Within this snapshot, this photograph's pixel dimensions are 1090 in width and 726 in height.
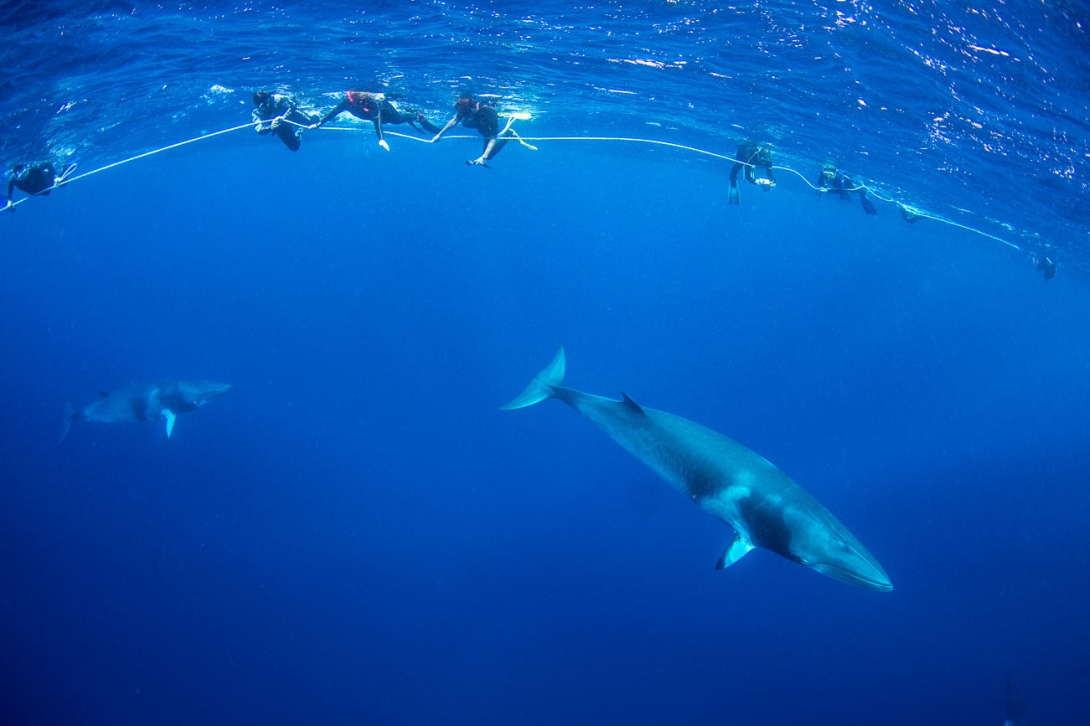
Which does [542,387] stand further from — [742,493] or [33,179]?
[33,179]

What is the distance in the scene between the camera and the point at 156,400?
13320 millimetres

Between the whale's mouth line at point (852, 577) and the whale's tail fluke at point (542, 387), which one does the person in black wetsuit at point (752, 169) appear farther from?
the whale's mouth line at point (852, 577)

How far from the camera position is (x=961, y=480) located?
85.9ft

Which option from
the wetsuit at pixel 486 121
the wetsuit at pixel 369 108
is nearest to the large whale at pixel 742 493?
the wetsuit at pixel 486 121

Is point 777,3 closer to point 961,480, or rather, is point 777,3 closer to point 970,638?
point 970,638

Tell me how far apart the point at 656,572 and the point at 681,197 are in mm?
51445

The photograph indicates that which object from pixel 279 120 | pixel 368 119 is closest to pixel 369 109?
pixel 368 119

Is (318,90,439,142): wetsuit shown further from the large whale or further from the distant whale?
the large whale

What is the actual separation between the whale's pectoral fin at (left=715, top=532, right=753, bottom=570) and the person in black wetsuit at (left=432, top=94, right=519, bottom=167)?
7.10 metres

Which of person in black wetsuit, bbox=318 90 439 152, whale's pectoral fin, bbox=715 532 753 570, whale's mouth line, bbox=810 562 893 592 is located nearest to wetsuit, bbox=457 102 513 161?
person in black wetsuit, bbox=318 90 439 152

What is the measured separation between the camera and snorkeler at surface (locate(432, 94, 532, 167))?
1002cm

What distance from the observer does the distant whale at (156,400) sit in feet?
43.1

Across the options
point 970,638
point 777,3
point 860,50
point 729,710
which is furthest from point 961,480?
point 777,3

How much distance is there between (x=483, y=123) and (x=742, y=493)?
30.2ft
